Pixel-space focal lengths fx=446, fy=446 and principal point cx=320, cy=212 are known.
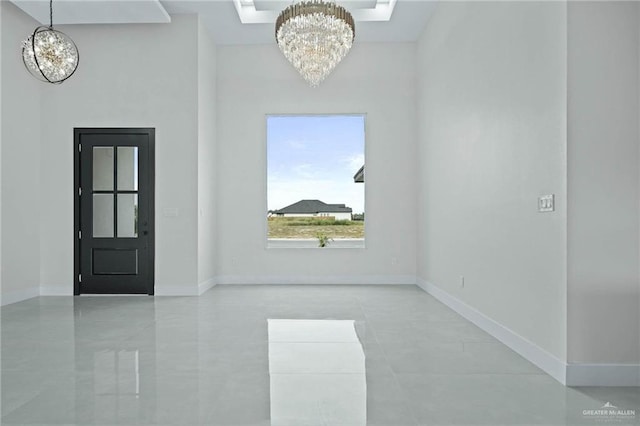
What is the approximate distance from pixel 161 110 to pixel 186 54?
2.85 feet

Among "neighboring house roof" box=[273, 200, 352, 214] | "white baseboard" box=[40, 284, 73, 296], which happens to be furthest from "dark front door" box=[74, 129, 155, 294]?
"neighboring house roof" box=[273, 200, 352, 214]

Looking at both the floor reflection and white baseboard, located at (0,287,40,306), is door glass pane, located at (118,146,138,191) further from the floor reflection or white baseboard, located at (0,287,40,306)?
the floor reflection

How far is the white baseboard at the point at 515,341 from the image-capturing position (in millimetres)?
3029

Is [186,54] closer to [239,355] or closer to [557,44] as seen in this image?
[239,355]

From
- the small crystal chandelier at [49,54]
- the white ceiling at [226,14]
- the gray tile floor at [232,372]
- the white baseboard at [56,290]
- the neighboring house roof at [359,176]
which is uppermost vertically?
the white ceiling at [226,14]

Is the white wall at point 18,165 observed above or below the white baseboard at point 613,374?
above

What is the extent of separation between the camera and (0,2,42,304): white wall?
5.67 meters

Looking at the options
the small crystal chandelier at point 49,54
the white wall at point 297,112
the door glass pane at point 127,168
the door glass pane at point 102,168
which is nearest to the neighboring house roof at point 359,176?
the white wall at point 297,112

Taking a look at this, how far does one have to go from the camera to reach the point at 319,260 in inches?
292

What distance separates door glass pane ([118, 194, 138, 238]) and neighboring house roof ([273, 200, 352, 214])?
2.40 m

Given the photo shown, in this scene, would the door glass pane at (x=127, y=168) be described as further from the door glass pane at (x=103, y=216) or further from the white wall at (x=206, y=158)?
the white wall at (x=206, y=158)

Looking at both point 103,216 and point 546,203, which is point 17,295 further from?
point 546,203

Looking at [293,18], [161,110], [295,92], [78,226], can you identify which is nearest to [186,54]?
[161,110]

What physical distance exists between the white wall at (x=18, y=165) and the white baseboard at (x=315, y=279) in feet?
8.83
